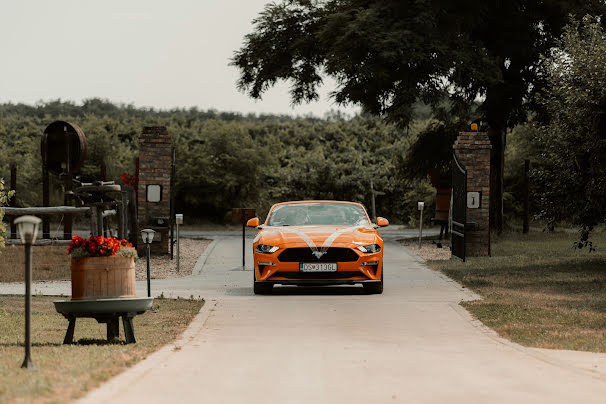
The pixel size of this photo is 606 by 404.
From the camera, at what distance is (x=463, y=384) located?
847 cm

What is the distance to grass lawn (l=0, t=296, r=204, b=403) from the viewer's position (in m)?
7.75

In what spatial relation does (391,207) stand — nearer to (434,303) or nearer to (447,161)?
(447,161)

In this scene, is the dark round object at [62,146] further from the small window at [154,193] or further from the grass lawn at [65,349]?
the small window at [154,193]

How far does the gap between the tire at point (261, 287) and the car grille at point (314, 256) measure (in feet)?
2.20

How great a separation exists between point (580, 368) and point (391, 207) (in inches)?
1559

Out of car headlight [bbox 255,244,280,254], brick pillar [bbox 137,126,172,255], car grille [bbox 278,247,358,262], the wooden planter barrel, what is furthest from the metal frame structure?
the wooden planter barrel

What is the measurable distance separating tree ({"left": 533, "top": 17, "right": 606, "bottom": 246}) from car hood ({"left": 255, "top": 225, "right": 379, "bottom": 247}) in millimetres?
5197

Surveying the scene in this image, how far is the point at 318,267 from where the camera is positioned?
16.2m

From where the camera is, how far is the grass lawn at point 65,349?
25.4 feet

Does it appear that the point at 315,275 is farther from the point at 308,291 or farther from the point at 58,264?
the point at 58,264

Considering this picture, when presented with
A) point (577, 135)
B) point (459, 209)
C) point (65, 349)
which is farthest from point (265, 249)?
point (459, 209)

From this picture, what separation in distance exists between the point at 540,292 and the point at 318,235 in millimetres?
3763

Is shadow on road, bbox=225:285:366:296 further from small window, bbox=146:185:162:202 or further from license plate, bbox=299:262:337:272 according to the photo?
small window, bbox=146:185:162:202

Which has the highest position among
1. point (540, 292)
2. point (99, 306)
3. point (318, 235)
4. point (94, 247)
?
point (94, 247)
